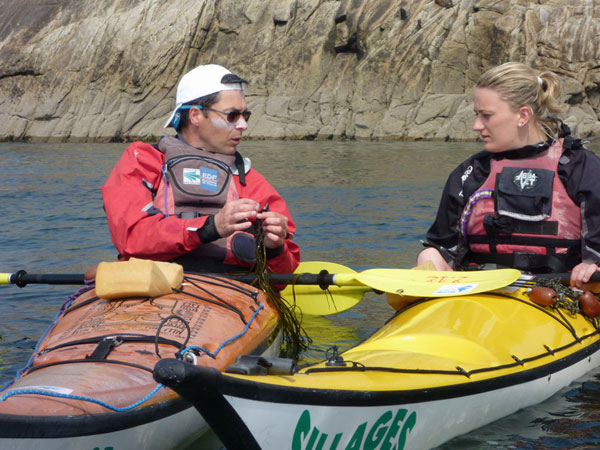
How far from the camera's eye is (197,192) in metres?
3.87

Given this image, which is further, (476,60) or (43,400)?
(476,60)

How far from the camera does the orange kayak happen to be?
2.24 meters

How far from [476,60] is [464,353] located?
22004 mm

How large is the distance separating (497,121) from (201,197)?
1468mm

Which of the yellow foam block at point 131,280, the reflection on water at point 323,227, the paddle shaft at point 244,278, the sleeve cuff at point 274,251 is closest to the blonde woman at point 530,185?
the reflection on water at point 323,227

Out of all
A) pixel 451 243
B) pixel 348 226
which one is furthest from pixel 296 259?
pixel 348 226

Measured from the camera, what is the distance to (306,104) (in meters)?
25.9

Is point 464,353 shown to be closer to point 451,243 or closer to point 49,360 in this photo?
point 451,243

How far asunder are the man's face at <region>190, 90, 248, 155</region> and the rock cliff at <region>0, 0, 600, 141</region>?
1928 centimetres

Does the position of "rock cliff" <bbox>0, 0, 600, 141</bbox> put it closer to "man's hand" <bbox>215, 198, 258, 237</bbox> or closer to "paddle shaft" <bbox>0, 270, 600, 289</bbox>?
"paddle shaft" <bbox>0, 270, 600, 289</bbox>

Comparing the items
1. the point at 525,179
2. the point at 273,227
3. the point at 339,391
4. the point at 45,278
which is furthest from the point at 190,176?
the point at 339,391

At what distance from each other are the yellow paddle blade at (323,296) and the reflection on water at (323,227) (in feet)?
0.81

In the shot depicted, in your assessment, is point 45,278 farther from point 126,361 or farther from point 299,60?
point 299,60

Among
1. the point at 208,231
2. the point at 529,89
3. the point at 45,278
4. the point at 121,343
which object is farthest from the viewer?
the point at 45,278
